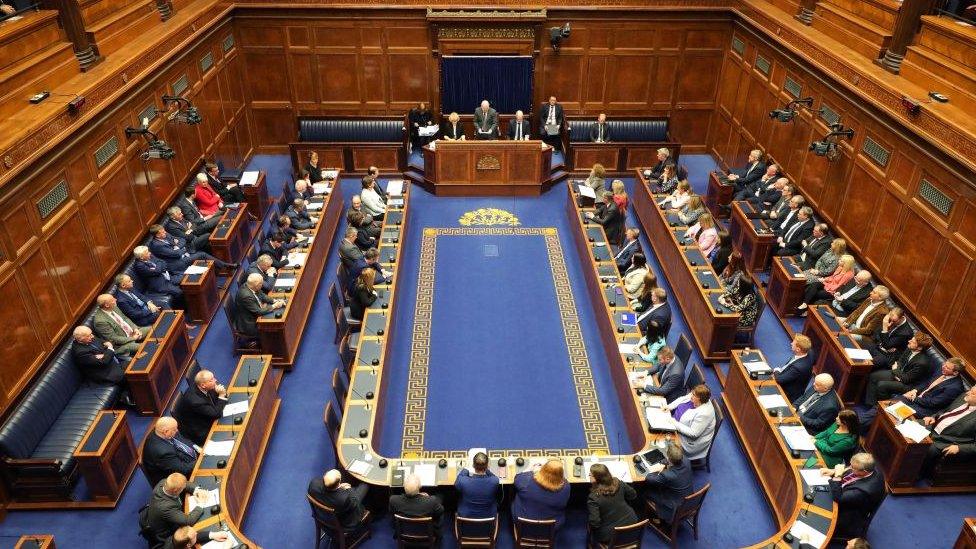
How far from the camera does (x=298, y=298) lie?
32.7 feet

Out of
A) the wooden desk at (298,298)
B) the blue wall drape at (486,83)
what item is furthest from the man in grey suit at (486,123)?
the wooden desk at (298,298)

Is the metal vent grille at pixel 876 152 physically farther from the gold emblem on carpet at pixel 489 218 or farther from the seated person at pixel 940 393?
the gold emblem on carpet at pixel 489 218

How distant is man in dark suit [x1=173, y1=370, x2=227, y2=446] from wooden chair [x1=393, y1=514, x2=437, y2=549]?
2.41 metres

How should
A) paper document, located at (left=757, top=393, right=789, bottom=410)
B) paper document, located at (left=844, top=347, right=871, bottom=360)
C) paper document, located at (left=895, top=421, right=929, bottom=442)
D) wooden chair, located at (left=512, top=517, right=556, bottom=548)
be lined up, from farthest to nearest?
paper document, located at (left=844, top=347, right=871, bottom=360)
paper document, located at (left=757, top=393, right=789, bottom=410)
paper document, located at (left=895, top=421, right=929, bottom=442)
wooden chair, located at (left=512, top=517, right=556, bottom=548)

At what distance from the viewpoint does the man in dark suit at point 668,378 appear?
781 centimetres

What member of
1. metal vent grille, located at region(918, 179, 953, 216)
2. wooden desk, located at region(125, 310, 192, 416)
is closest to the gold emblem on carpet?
A: wooden desk, located at region(125, 310, 192, 416)

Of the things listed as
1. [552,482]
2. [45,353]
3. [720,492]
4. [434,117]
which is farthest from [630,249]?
[45,353]

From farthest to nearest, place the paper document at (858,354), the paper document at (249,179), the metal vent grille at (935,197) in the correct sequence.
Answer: the paper document at (249,179)
the metal vent grille at (935,197)
the paper document at (858,354)

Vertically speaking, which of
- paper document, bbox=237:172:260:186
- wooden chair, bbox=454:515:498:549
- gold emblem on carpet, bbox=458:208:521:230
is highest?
paper document, bbox=237:172:260:186

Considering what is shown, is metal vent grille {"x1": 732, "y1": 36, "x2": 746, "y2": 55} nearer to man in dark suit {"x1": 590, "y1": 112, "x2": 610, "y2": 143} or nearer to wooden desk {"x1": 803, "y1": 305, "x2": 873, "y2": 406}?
man in dark suit {"x1": 590, "y1": 112, "x2": 610, "y2": 143}

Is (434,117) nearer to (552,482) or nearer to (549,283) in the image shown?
(549,283)

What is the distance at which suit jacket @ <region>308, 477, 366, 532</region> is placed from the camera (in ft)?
20.8

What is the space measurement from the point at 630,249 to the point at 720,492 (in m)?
4.25

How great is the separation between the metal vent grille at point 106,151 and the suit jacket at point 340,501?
19.3 feet
